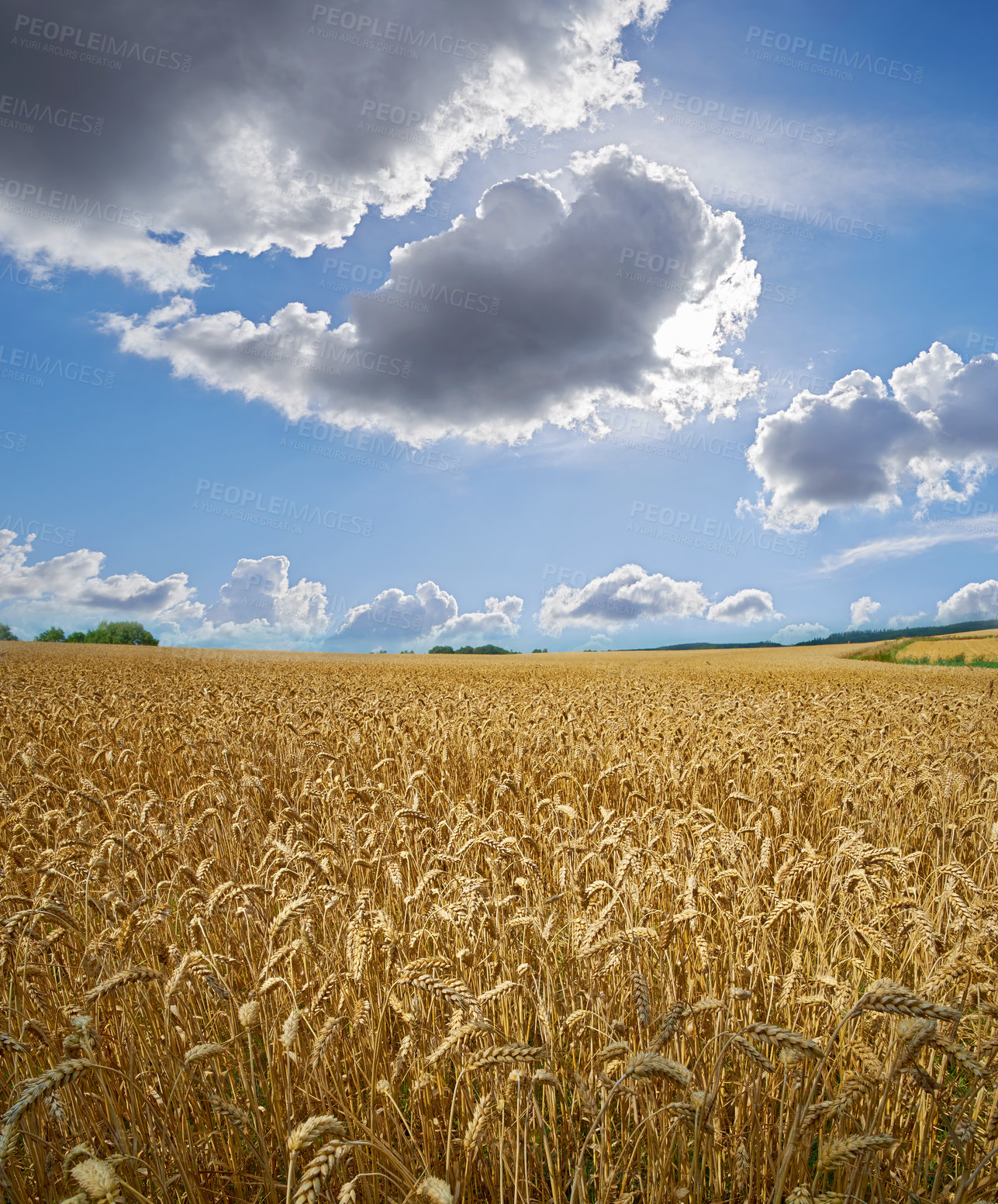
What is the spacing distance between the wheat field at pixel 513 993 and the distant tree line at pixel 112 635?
4671 inches

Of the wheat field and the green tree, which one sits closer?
the wheat field

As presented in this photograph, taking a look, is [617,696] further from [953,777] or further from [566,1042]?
[566,1042]

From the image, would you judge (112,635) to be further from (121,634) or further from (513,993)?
(513,993)

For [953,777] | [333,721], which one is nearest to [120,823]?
[333,721]

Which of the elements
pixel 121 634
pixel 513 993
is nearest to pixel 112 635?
pixel 121 634

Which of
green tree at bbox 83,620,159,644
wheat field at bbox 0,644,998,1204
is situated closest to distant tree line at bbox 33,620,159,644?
green tree at bbox 83,620,159,644

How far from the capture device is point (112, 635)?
113 m

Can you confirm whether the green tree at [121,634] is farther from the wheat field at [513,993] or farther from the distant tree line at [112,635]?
the wheat field at [513,993]

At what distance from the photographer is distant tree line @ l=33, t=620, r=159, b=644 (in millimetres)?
112500

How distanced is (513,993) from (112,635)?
5070 inches

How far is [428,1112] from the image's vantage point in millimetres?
2359

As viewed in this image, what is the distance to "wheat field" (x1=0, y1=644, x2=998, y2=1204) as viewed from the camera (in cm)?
192

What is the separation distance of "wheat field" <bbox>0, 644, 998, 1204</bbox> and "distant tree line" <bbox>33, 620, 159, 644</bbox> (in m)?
119

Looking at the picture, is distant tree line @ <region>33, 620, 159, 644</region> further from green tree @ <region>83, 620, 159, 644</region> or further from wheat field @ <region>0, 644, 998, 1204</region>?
wheat field @ <region>0, 644, 998, 1204</region>
